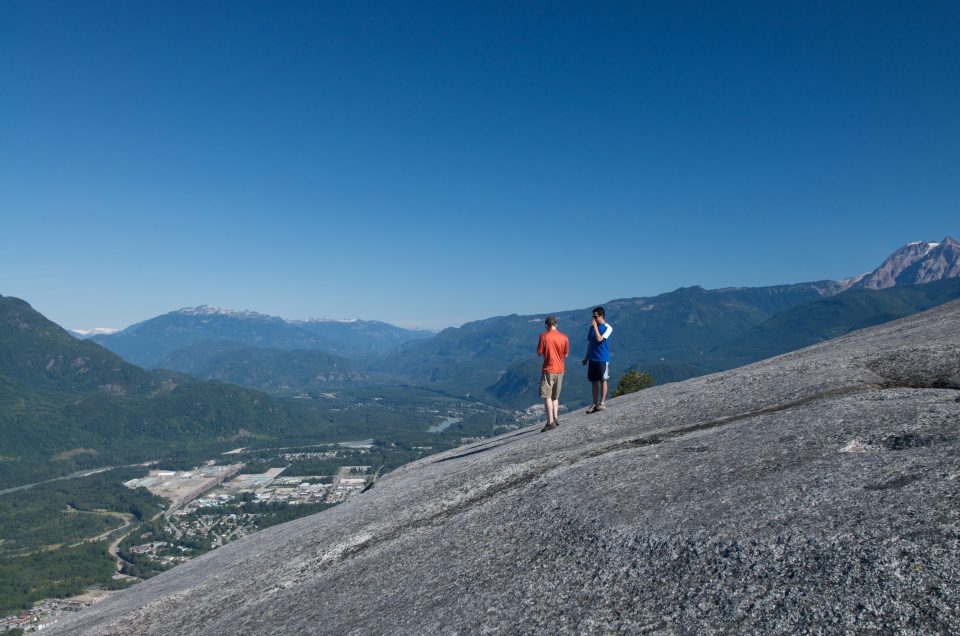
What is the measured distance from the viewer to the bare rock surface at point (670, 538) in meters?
6.29

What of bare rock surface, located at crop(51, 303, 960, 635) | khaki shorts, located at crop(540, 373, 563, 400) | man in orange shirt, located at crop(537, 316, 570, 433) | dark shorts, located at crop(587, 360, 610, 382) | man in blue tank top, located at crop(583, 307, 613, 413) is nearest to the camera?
bare rock surface, located at crop(51, 303, 960, 635)

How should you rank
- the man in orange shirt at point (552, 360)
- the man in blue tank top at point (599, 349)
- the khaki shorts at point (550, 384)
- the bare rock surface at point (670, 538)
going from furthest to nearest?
the man in blue tank top at point (599, 349) → the khaki shorts at point (550, 384) → the man in orange shirt at point (552, 360) → the bare rock surface at point (670, 538)

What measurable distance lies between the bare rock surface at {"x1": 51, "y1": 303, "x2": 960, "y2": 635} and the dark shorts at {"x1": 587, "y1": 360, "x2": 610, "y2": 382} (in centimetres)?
305

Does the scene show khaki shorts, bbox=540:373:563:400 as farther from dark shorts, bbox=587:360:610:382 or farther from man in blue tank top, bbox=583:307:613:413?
dark shorts, bbox=587:360:610:382

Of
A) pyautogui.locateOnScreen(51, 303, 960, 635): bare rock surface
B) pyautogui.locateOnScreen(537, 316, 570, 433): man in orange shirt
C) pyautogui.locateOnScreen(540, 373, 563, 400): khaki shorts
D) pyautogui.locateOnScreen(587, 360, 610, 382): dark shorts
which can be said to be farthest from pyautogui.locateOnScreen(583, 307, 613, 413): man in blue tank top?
pyautogui.locateOnScreen(51, 303, 960, 635): bare rock surface

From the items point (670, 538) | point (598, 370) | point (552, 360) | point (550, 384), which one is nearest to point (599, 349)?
point (598, 370)

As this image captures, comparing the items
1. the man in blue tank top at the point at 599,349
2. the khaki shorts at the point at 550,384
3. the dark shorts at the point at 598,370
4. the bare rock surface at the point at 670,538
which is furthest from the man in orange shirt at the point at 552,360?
the bare rock surface at the point at 670,538

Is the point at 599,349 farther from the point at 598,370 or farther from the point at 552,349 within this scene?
the point at 552,349

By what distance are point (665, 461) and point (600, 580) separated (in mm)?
4693

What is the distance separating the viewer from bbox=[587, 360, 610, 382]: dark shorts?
19703 mm

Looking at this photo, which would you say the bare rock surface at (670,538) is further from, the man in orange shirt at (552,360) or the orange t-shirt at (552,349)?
the orange t-shirt at (552,349)

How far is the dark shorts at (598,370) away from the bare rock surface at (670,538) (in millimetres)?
3053

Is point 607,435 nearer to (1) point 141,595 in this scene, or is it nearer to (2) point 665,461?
(2) point 665,461

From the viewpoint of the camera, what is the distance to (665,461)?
38.5ft
